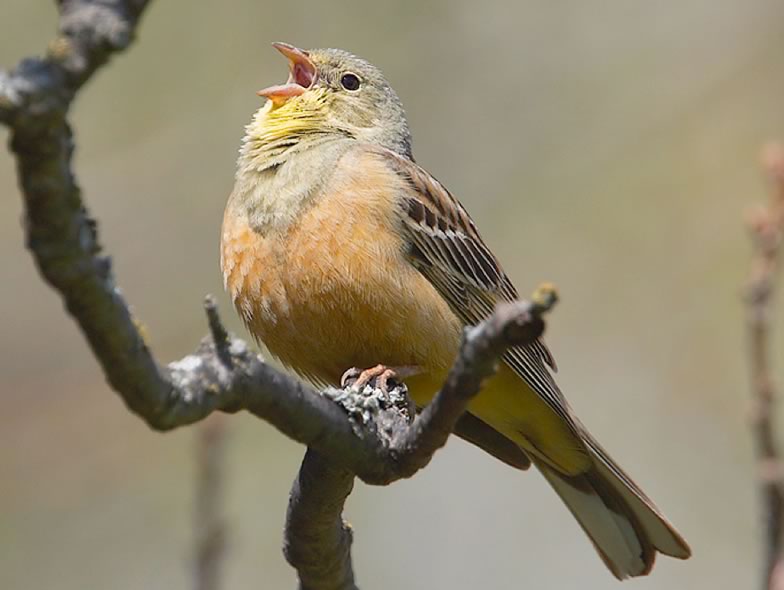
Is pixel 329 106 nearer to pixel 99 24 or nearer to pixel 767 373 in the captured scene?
pixel 767 373

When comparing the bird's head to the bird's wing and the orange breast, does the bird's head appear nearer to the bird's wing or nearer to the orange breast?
the bird's wing

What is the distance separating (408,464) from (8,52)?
6671 millimetres

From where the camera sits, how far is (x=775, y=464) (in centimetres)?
397

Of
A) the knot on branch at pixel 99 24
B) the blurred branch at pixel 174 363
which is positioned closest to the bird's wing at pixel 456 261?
the blurred branch at pixel 174 363

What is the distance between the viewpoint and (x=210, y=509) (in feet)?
15.6

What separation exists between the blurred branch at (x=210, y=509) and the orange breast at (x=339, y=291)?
0.45 metres

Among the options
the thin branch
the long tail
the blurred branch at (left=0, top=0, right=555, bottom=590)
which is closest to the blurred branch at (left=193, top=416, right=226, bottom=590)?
the thin branch

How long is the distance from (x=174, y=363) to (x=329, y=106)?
3.64 meters

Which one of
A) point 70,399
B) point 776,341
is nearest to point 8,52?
point 70,399

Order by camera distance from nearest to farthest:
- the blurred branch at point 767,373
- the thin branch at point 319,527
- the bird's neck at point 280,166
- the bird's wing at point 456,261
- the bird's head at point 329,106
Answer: the thin branch at point 319,527
the blurred branch at point 767,373
the bird's neck at point 280,166
the bird's wing at point 456,261
the bird's head at point 329,106

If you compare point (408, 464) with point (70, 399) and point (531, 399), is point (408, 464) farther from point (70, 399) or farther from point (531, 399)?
point (70, 399)

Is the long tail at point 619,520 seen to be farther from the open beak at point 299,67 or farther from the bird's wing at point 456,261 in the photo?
the open beak at point 299,67

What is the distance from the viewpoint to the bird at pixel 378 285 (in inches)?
193

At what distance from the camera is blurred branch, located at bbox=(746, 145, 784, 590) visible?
3.90 metres
